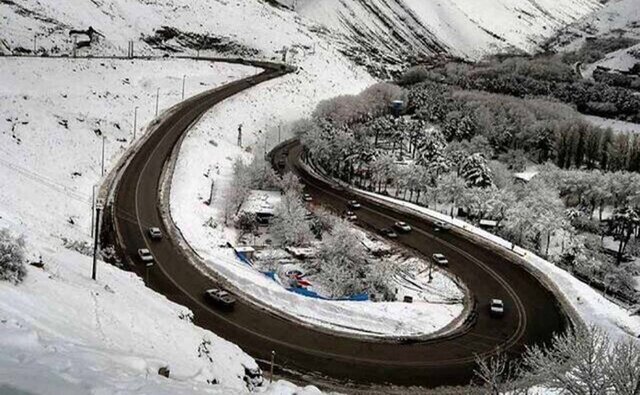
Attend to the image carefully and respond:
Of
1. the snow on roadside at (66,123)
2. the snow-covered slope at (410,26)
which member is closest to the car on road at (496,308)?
the snow on roadside at (66,123)

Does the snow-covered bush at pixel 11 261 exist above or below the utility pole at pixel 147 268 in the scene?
above

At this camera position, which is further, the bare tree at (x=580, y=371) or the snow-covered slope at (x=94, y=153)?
the bare tree at (x=580, y=371)

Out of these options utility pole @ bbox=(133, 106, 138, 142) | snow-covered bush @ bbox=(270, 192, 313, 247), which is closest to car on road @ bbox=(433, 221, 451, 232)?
snow-covered bush @ bbox=(270, 192, 313, 247)

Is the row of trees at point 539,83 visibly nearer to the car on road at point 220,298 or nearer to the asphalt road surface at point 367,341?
the asphalt road surface at point 367,341

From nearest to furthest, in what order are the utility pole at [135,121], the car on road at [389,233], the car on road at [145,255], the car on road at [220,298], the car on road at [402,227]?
the car on road at [220,298] < the car on road at [145,255] < the car on road at [389,233] < the car on road at [402,227] < the utility pole at [135,121]

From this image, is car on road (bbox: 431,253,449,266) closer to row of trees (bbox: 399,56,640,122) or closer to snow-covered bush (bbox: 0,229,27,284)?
snow-covered bush (bbox: 0,229,27,284)

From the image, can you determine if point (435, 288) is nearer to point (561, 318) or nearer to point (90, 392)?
point (561, 318)
